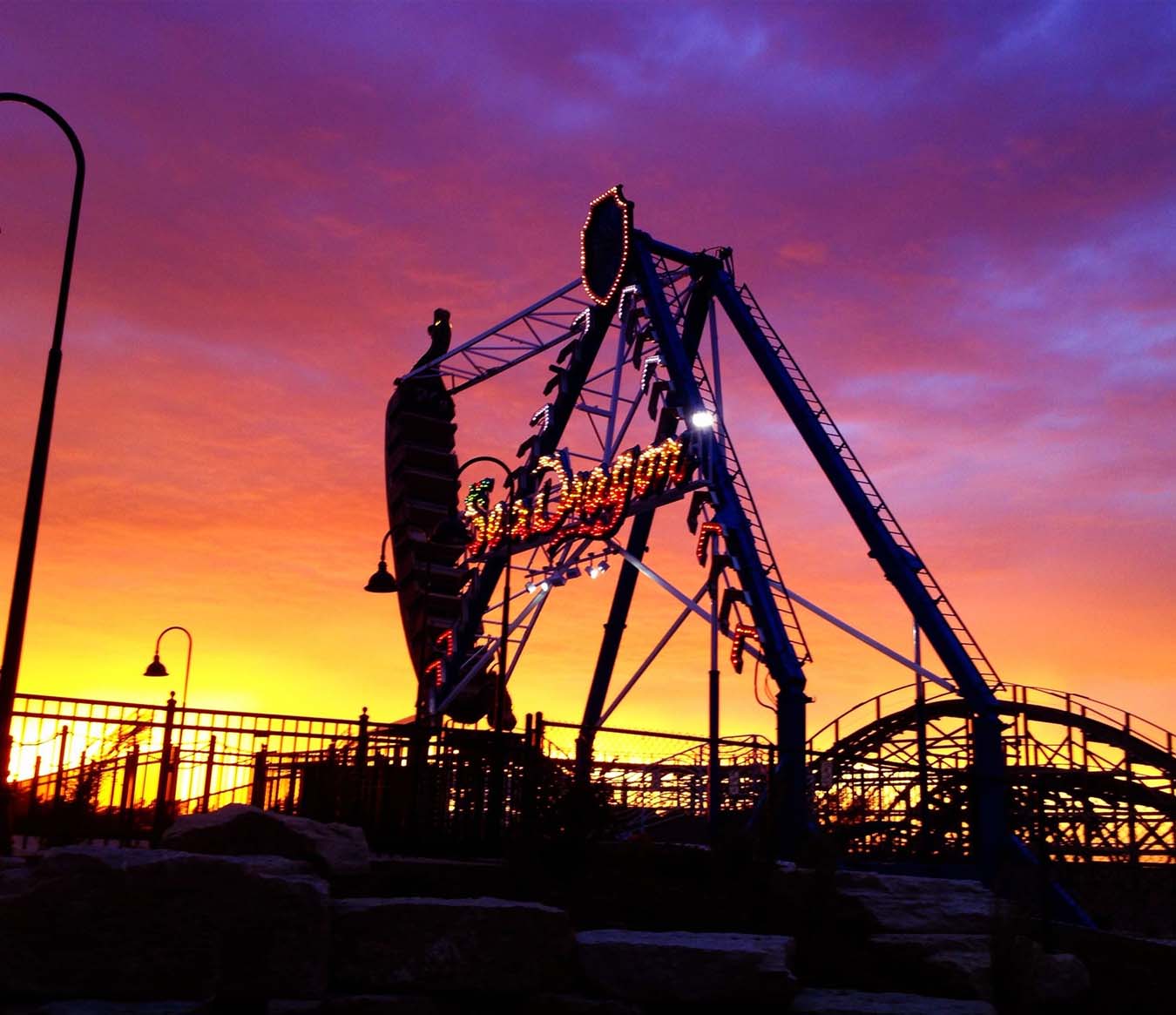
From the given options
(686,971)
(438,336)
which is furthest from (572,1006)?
(438,336)

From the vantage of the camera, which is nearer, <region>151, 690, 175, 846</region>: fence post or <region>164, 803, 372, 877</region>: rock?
<region>164, 803, 372, 877</region>: rock

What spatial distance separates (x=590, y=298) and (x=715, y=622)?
15586 millimetres

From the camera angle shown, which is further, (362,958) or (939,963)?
(939,963)

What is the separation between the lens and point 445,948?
970 centimetres

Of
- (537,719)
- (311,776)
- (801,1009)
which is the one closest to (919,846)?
(537,719)

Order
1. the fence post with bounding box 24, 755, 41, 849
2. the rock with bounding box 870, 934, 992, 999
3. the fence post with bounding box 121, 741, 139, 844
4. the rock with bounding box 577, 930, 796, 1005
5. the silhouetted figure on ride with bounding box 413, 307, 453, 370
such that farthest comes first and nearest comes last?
the silhouetted figure on ride with bounding box 413, 307, 453, 370
the fence post with bounding box 24, 755, 41, 849
the fence post with bounding box 121, 741, 139, 844
the rock with bounding box 870, 934, 992, 999
the rock with bounding box 577, 930, 796, 1005

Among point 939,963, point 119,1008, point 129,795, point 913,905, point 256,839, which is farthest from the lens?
point 129,795

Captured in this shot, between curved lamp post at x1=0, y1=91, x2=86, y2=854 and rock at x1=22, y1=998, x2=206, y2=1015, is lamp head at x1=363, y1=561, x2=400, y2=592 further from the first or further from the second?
rock at x1=22, y1=998, x2=206, y2=1015

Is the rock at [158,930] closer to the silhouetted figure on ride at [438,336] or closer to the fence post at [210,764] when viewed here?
the fence post at [210,764]

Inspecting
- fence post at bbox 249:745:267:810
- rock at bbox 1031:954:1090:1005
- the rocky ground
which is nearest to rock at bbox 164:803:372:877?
the rocky ground

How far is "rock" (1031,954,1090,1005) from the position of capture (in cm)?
1165

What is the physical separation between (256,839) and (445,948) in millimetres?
2919

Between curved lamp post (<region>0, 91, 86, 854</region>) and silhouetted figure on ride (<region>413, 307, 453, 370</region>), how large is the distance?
33.2 metres

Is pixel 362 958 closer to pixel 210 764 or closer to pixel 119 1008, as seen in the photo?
pixel 119 1008
